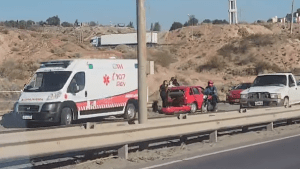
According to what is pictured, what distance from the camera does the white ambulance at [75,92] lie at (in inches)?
811

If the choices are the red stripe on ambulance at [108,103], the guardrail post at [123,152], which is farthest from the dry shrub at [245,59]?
the guardrail post at [123,152]

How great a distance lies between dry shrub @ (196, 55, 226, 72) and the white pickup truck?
48.4 metres

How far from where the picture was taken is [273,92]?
25875mm

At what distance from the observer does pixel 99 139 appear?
10.9 metres

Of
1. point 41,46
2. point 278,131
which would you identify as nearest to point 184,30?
point 41,46

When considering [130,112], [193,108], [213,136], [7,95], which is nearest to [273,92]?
[193,108]

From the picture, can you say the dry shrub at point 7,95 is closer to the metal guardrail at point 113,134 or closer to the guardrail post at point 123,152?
the metal guardrail at point 113,134

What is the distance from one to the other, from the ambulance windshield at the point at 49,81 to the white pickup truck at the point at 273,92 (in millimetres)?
9960

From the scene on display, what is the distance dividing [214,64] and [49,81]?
186 feet

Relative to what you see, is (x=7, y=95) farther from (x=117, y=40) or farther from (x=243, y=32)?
(x=243, y=32)

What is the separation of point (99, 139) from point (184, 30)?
99.2 metres

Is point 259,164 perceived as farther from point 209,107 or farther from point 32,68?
point 32,68

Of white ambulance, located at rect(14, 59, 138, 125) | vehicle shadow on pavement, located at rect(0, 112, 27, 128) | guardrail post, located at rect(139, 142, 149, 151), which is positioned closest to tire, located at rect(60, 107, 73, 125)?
white ambulance, located at rect(14, 59, 138, 125)

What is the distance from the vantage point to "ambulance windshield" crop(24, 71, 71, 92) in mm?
21234
